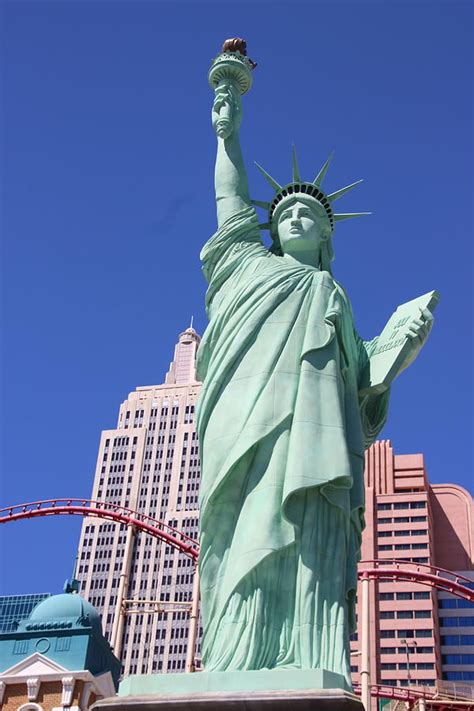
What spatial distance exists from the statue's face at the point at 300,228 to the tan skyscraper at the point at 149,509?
193 ft

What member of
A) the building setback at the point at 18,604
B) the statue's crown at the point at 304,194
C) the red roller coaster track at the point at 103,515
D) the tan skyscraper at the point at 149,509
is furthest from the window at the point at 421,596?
the statue's crown at the point at 304,194

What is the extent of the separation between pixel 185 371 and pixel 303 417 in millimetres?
79785

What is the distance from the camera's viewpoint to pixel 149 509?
78.9 m

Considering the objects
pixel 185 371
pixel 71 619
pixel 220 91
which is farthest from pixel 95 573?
pixel 220 91

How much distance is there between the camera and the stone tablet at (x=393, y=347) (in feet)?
36.7

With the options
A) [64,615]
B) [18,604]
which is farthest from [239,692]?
[18,604]

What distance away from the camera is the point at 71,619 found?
20922 mm

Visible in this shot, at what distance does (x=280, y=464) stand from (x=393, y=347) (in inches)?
94.1

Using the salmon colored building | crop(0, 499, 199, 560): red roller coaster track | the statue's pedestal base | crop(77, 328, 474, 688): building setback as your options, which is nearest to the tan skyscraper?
crop(77, 328, 474, 688): building setback

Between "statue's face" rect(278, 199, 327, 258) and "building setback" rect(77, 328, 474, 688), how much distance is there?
53887 millimetres

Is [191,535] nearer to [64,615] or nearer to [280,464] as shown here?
[64,615]

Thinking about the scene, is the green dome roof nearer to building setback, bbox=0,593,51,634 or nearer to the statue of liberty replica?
the statue of liberty replica

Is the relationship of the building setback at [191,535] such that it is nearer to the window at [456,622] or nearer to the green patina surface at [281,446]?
the window at [456,622]

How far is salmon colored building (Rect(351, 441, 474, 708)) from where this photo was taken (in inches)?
2621
